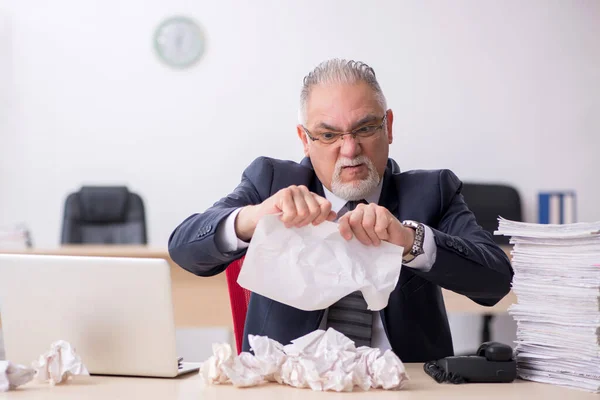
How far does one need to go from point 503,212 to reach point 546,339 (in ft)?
10.7

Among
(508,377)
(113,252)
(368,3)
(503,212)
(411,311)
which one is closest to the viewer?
(508,377)

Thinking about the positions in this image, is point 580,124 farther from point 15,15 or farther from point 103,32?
point 15,15

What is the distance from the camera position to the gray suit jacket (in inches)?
58.1

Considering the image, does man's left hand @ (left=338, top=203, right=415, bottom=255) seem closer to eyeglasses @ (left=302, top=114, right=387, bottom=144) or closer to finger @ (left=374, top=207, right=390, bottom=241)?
finger @ (left=374, top=207, right=390, bottom=241)

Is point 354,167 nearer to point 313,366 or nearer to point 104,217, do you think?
point 313,366

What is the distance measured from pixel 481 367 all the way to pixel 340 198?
1.95 ft

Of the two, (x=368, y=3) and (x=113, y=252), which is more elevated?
(x=368, y=3)

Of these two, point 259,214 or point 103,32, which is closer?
point 259,214

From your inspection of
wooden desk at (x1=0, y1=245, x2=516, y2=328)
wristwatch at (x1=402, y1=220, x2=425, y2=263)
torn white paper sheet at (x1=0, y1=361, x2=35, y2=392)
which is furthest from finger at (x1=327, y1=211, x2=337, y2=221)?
wooden desk at (x1=0, y1=245, x2=516, y2=328)

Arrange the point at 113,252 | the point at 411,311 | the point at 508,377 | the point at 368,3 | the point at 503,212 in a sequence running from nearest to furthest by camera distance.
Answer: the point at 508,377
the point at 411,311
the point at 113,252
the point at 503,212
the point at 368,3

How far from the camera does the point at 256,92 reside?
4.87 metres

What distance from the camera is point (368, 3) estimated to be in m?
4.83

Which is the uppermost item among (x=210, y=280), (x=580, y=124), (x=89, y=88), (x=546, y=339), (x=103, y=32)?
(x=103, y=32)

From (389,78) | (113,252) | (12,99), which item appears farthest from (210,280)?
(12,99)
